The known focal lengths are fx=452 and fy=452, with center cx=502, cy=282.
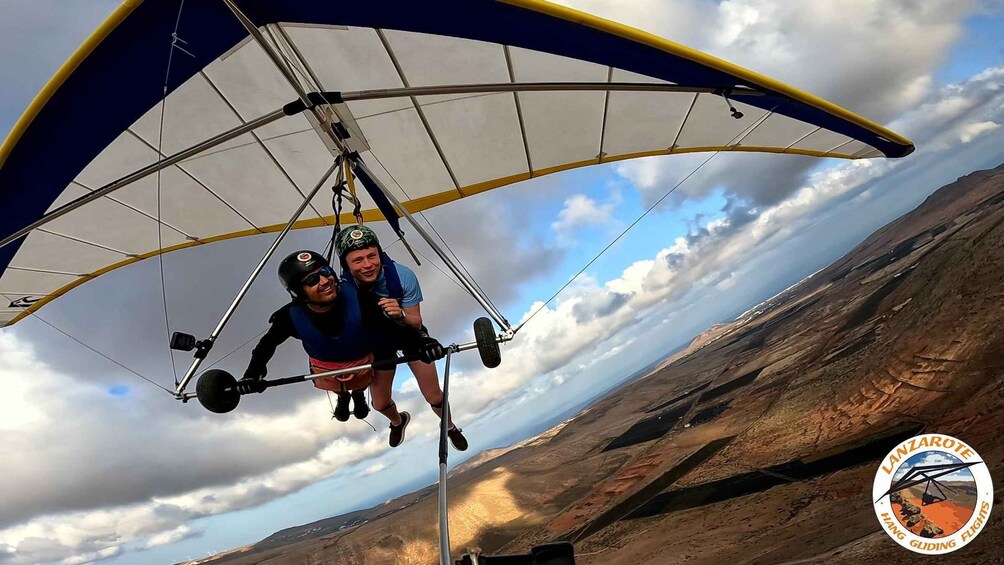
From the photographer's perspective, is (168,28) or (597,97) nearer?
(168,28)

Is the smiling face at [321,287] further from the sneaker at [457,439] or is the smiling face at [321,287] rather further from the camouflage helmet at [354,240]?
the sneaker at [457,439]

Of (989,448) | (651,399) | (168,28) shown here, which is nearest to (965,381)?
(989,448)

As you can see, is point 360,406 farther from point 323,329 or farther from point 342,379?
point 323,329

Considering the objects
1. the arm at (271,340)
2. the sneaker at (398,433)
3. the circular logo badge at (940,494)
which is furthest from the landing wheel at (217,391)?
the circular logo badge at (940,494)

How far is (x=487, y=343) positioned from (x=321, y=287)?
4.59ft

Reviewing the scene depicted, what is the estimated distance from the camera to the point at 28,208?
16.2 ft

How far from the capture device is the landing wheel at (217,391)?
11.0 feet

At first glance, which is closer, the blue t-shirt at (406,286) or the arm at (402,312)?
the arm at (402,312)

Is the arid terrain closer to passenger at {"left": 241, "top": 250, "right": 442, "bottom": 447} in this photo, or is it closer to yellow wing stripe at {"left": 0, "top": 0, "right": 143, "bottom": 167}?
passenger at {"left": 241, "top": 250, "right": 442, "bottom": 447}

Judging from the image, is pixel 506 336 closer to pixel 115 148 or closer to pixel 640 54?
pixel 640 54

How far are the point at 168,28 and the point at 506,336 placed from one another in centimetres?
360

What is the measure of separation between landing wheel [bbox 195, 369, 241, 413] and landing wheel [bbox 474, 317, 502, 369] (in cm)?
195

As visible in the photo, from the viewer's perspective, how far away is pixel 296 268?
3506 millimetres

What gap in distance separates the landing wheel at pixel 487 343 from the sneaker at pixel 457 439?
1.73m
